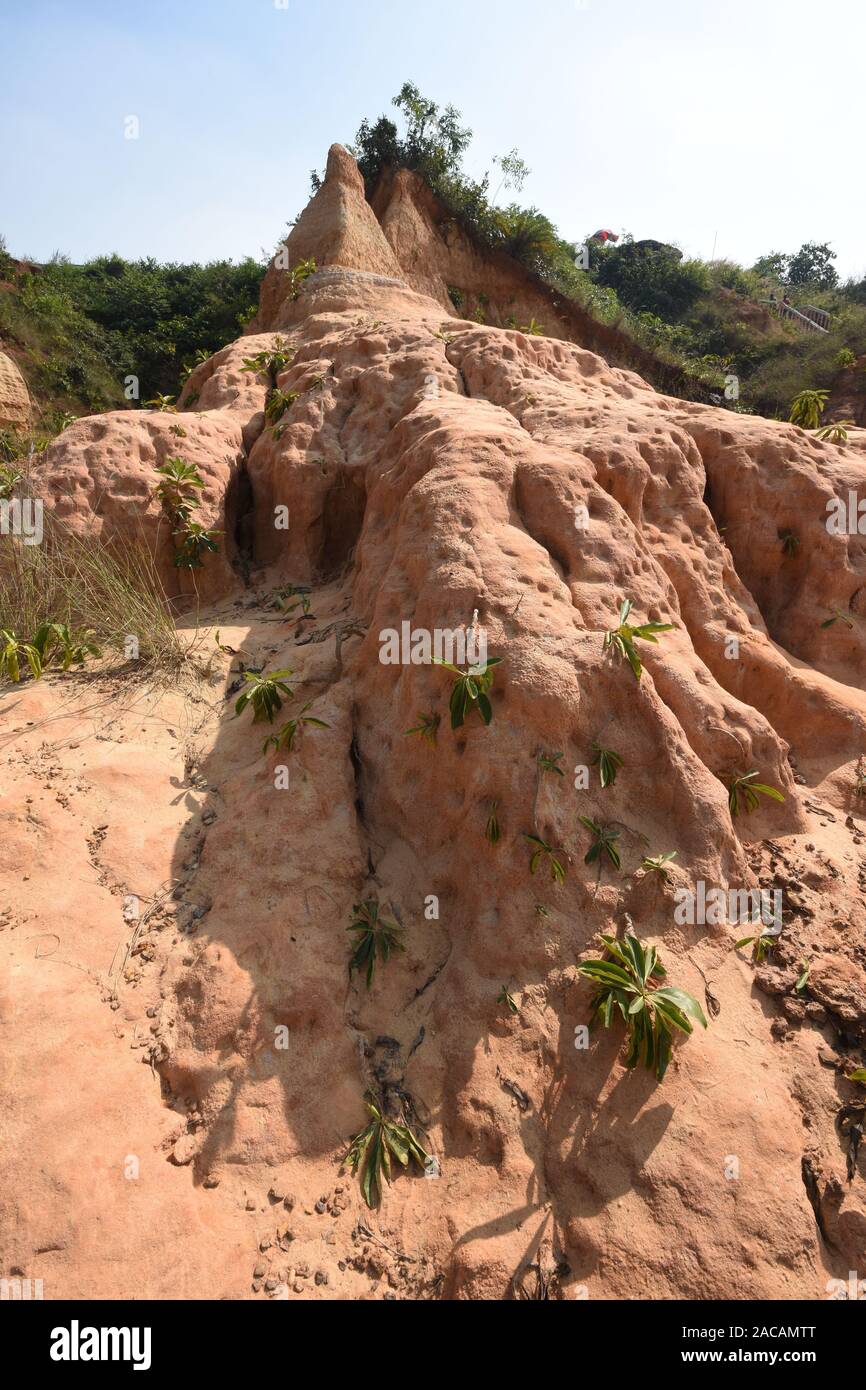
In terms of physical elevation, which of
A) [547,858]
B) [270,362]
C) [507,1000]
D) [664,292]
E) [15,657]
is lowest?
[507,1000]

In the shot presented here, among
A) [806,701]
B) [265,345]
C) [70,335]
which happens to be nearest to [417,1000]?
[806,701]

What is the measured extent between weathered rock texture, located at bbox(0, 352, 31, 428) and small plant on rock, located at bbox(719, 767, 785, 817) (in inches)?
498

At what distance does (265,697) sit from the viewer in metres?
3.67

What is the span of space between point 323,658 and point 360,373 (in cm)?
296

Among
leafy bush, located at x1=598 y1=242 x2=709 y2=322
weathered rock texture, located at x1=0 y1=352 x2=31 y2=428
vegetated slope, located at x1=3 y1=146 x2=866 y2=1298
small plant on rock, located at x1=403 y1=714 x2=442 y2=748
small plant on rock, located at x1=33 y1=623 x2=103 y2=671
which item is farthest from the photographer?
leafy bush, located at x1=598 y1=242 x2=709 y2=322

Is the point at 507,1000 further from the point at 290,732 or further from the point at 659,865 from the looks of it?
the point at 290,732

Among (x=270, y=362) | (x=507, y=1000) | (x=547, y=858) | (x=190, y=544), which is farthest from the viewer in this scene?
(x=270, y=362)

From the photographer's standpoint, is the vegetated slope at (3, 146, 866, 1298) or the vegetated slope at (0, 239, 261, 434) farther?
the vegetated slope at (0, 239, 261, 434)

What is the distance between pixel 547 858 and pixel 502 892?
0.23 meters

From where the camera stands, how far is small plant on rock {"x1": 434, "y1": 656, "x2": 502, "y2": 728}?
2.95 meters

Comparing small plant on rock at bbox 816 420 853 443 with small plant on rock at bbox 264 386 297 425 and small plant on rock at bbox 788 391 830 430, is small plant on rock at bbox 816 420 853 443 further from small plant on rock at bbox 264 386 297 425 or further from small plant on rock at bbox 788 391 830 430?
small plant on rock at bbox 264 386 297 425

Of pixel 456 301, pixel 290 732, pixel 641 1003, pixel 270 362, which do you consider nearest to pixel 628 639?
pixel 641 1003

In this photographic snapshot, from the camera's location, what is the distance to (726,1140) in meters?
2.38

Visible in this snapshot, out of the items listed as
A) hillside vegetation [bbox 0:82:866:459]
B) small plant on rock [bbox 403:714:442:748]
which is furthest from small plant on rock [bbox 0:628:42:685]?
hillside vegetation [bbox 0:82:866:459]
